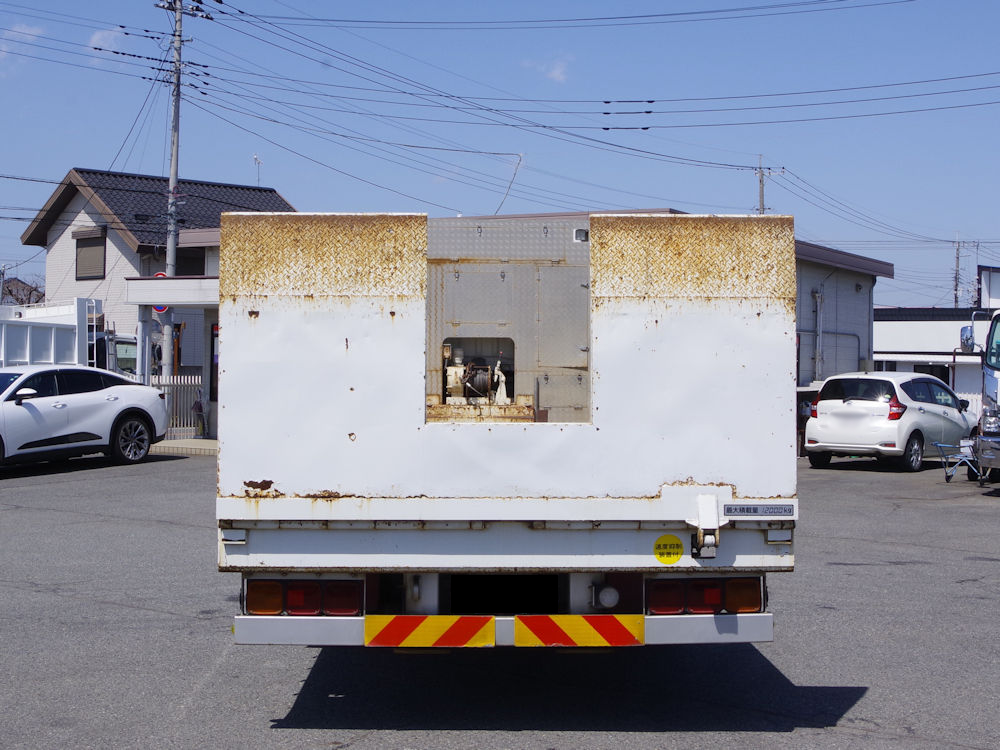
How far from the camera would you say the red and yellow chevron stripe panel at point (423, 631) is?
490 centimetres

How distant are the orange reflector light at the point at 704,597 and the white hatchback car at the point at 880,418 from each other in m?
13.6

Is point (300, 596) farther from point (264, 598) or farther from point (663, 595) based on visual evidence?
point (663, 595)

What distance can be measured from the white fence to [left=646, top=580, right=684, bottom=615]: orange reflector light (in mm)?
18746

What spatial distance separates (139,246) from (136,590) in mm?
29831

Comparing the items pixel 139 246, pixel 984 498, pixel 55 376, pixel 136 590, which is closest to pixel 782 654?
pixel 136 590

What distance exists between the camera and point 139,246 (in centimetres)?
3612

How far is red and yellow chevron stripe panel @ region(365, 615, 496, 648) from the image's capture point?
4902 mm

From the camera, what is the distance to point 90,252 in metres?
39.0

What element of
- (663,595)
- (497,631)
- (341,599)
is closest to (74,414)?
(341,599)

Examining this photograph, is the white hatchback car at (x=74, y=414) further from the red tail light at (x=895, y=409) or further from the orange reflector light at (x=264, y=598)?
the orange reflector light at (x=264, y=598)

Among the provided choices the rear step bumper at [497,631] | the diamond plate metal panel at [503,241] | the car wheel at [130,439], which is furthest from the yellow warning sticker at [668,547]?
the car wheel at [130,439]

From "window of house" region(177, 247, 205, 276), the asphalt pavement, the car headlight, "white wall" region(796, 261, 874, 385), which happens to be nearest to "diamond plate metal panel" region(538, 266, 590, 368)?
→ the asphalt pavement

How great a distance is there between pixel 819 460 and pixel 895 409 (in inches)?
70.6

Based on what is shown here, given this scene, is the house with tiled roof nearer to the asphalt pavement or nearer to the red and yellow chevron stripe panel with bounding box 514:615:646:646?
the asphalt pavement
